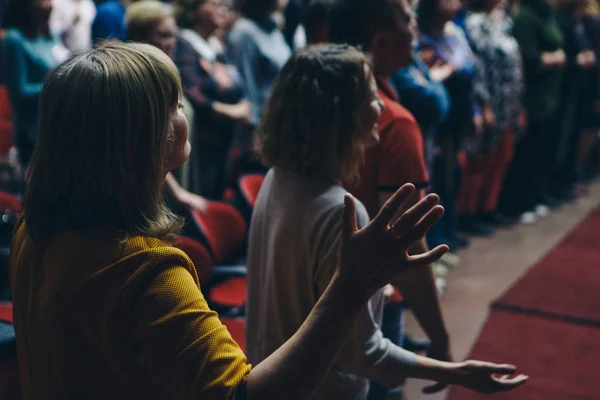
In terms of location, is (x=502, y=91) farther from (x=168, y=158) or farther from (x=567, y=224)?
(x=168, y=158)

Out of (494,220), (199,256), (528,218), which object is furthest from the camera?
(528,218)

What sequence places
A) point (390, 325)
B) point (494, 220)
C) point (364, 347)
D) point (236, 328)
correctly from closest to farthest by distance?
1. point (364, 347)
2. point (390, 325)
3. point (236, 328)
4. point (494, 220)

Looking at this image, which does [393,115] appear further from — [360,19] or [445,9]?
[445,9]

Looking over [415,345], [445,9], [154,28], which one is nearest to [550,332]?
[415,345]

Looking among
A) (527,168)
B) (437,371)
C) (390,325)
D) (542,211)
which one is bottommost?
(542,211)

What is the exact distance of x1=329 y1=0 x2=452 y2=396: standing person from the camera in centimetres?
176

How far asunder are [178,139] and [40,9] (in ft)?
9.09

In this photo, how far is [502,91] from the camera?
4777 millimetres

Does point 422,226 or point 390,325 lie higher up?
point 422,226

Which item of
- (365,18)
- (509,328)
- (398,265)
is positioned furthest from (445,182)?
(398,265)

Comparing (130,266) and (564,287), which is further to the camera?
(564,287)

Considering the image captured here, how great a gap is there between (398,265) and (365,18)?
3.67ft

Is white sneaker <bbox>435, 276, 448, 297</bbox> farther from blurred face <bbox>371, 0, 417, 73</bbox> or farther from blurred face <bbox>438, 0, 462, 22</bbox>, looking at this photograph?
blurred face <bbox>371, 0, 417, 73</bbox>

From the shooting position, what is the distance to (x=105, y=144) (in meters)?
0.96
